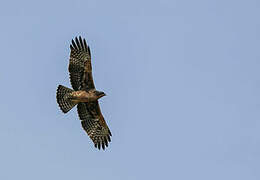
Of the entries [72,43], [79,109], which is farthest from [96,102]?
[72,43]

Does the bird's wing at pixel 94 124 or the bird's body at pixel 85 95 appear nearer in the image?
the bird's body at pixel 85 95

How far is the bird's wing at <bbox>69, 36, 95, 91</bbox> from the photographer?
25.7 meters

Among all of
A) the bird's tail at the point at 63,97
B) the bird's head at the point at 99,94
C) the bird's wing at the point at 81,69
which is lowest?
the bird's tail at the point at 63,97

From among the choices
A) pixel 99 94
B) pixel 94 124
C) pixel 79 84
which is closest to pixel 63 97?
pixel 79 84

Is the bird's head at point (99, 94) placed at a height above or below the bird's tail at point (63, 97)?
above

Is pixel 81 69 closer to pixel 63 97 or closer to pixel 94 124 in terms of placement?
pixel 63 97

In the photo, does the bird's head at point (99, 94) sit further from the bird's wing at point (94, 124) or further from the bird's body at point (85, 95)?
the bird's wing at point (94, 124)

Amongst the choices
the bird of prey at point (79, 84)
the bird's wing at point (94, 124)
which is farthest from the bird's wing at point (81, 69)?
the bird's wing at point (94, 124)

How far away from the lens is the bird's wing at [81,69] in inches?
1013

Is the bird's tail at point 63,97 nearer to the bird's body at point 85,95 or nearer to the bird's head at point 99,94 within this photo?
the bird's body at point 85,95

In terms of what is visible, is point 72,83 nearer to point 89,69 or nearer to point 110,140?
point 89,69

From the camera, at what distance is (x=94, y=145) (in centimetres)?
2719

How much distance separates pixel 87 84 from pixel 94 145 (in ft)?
9.32

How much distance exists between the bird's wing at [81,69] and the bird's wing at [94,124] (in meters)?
1.08
